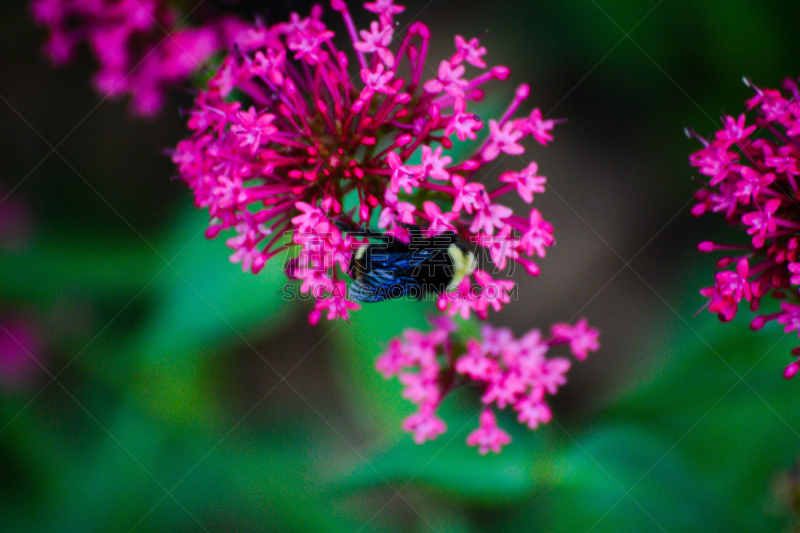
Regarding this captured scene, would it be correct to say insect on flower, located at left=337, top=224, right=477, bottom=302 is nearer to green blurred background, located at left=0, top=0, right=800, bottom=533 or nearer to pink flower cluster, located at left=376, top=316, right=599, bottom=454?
pink flower cluster, located at left=376, top=316, right=599, bottom=454

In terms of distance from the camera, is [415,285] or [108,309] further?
[108,309]

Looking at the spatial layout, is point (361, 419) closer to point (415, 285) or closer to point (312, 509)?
point (312, 509)

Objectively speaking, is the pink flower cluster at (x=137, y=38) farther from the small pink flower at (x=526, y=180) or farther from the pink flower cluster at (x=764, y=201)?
the pink flower cluster at (x=764, y=201)

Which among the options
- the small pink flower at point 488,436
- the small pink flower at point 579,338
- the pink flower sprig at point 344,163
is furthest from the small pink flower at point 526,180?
the small pink flower at point 488,436

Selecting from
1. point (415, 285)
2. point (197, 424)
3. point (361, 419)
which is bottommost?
point (197, 424)

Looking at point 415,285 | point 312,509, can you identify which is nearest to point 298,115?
point 415,285
